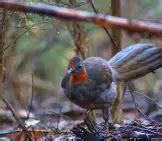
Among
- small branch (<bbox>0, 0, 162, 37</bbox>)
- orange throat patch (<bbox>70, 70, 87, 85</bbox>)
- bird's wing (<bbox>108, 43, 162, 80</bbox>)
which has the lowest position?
small branch (<bbox>0, 0, 162, 37</bbox>)

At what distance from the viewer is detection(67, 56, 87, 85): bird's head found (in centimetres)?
548

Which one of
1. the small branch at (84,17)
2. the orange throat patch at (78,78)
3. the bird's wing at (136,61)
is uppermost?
the bird's wing at (136,61)

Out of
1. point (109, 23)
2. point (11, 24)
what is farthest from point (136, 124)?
point (109, 23)

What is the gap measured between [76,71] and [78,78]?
0.58 feet

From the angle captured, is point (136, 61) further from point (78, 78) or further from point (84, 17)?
point (84, 17)

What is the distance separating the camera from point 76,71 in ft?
18.4

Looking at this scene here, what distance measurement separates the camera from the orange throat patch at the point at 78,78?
18.7 ft

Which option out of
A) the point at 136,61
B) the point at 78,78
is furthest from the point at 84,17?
the point at 136,61

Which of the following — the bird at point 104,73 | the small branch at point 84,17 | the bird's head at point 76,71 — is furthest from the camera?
the bird at point 104,73

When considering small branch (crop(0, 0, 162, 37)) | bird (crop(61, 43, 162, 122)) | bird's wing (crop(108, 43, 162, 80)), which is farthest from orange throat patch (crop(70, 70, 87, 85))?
small branch (crop(0, 0, 162, 37))

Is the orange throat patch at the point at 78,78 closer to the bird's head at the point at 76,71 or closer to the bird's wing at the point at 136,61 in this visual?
the bird's head at the point at 76,71

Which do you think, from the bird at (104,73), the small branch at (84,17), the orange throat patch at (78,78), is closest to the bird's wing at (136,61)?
the bird at (104,73)

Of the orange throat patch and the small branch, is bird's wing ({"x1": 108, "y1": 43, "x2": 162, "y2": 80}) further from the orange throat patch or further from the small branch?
the small branch

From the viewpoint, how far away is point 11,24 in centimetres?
561
